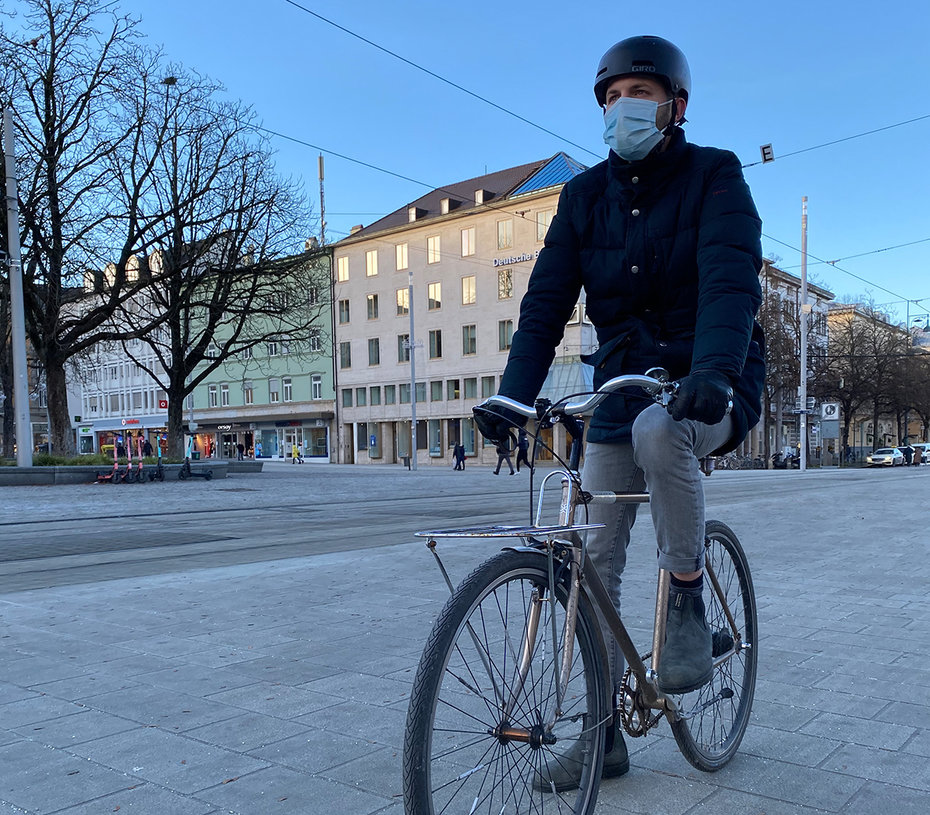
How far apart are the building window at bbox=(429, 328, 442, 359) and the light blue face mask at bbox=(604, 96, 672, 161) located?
2162 inches

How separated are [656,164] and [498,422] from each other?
36.7 inches

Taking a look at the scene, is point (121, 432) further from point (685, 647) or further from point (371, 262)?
point (685, 647)

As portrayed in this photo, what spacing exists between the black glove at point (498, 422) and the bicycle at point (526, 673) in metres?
0.04

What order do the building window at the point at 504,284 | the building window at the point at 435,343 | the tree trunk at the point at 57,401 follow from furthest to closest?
the building window at the point at 435,343 → the building window at the point at 504,284 → the tree trunk at the point at 57,401

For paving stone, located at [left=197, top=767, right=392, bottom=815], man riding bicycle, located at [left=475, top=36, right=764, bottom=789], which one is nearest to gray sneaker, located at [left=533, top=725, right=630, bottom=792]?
man riding bicycle, located at [left=475, top=36, right=764, bottom=789]

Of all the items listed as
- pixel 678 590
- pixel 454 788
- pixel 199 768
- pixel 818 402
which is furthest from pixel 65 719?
pixel 818 402

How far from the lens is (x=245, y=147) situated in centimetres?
2748

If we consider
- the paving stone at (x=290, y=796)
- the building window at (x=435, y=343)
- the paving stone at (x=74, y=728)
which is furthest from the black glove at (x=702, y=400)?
the building window at (x=435, y=343)

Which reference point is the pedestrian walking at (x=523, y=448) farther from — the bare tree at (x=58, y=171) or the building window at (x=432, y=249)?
the building window at (x=432, y=249)

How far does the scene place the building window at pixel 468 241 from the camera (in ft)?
180

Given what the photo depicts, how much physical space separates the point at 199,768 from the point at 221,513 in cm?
1250

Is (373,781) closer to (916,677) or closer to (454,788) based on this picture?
(454,788)

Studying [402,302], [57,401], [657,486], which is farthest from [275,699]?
[402,302]

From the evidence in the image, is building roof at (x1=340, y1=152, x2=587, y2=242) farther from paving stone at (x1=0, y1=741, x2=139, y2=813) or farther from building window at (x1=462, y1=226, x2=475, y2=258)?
paving stone at (x1=0, y1=741, x2=139, y2=813)
